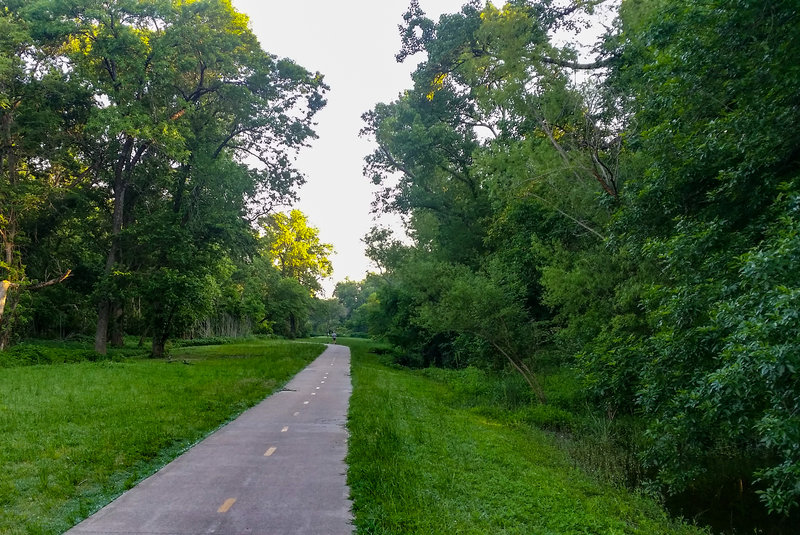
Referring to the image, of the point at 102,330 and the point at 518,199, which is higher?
the point at 518,199

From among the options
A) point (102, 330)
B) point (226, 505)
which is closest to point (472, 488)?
point (226, 505)

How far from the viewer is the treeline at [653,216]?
5.36 m

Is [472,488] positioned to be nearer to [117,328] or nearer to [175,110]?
[175,110]

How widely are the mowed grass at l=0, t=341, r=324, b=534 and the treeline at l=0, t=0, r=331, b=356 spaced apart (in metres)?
8.24

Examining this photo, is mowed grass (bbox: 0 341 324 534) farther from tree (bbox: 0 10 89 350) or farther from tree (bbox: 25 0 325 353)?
tree (bbox: 25 0 325 353)

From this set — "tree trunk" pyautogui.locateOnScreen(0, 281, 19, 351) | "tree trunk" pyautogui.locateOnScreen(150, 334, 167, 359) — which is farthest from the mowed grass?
"tree trunk" pyautogui.locateOnScreen(150, 334, 167, 359)

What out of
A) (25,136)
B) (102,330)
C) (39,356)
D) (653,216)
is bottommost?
(39,356)

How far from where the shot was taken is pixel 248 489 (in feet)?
18.0

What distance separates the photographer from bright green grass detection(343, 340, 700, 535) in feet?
16.2

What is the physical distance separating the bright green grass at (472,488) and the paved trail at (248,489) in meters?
0.35

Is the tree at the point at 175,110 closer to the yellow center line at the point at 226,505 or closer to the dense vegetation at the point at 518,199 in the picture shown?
the dense vegetation at the point at 518,199

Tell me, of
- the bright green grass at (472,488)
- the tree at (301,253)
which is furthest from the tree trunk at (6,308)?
the tree at (301,253)

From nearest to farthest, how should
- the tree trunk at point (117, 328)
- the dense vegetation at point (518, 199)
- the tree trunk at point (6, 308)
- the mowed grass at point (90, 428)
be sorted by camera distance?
the mowed grass at point (90, 428), the dense vegetation at point (518, 199), the tree trunk at point (6, 308), the tree trunk at point (117, 328)

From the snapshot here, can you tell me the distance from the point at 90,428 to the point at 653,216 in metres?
10.3
